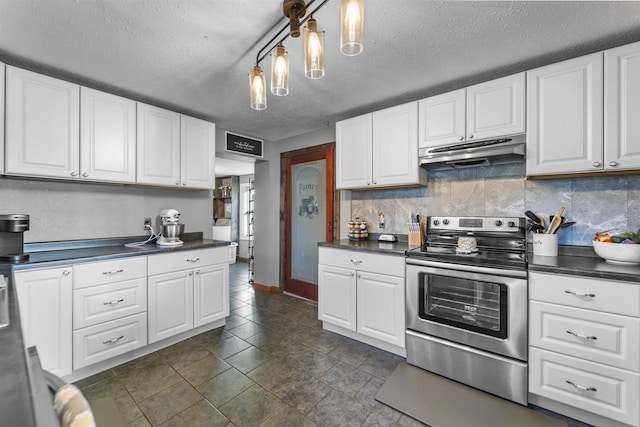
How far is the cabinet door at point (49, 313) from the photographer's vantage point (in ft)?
6.04

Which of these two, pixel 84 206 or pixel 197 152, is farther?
pixel 197 152

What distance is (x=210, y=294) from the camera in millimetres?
2861

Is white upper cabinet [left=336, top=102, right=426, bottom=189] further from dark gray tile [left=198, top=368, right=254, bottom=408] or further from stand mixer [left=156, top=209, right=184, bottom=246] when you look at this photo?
dark gray tile [left=198, top=368, right=254, bottom=408]

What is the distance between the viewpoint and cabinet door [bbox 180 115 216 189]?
116 inches

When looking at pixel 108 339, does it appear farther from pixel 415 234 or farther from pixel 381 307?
pixel 415 234

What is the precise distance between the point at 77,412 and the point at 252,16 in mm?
1862

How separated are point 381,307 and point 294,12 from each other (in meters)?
2.21

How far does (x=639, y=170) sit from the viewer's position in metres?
1.84

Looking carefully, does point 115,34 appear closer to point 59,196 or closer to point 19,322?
point 59,196

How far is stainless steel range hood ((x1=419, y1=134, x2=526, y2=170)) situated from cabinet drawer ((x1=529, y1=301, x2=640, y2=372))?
108 cm

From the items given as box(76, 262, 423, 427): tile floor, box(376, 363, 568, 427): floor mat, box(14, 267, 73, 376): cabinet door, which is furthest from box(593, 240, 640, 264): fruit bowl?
box(14, 267, 73, 376): cabinet door

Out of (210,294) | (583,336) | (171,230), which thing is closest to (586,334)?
(583,336)

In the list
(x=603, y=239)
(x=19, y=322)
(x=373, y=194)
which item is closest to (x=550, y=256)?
(x=603, y=239)

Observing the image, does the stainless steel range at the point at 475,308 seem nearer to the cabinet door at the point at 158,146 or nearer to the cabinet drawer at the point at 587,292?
the cabinet drawer at the point at 587,292
